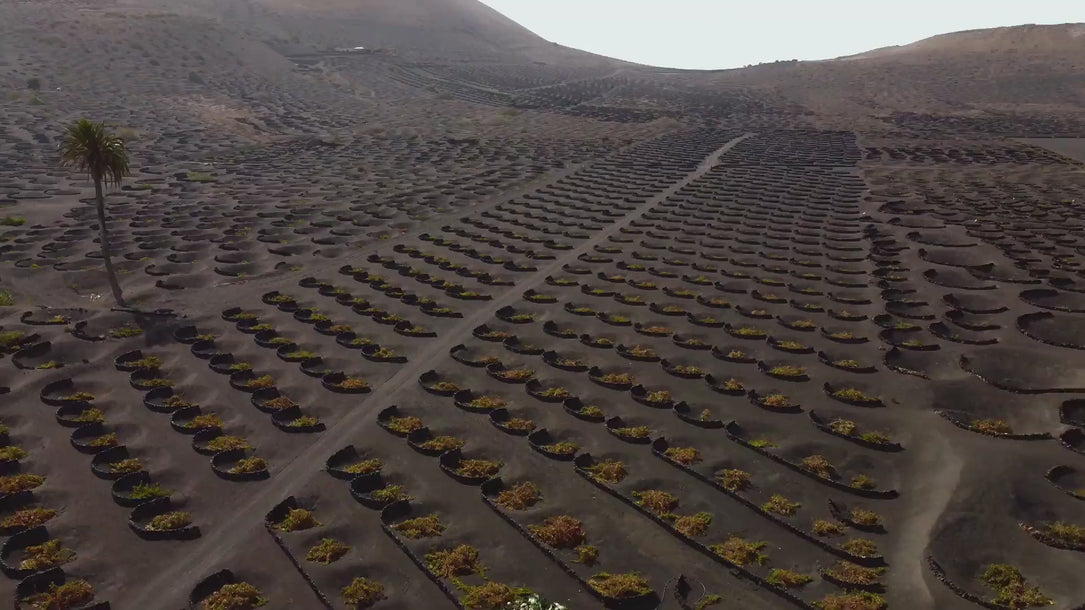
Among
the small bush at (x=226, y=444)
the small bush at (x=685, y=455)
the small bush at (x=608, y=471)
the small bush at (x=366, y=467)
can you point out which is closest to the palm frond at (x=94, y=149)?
the small bush at (x=226, y=444)

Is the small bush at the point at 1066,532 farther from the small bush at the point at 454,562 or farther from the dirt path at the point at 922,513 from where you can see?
the small bush at the point at 454,562

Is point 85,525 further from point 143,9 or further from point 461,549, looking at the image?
point 143,9

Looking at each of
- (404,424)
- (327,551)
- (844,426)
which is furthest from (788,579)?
(404,424)

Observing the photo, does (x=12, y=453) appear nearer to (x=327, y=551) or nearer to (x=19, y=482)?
(x=19, y=482)

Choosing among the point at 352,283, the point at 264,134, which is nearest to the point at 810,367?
the point at 352,283

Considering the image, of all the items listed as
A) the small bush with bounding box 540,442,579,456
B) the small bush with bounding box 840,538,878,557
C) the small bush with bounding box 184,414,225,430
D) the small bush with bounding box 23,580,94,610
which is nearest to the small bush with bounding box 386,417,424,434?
the small bush with bounding box 540,442,579,456

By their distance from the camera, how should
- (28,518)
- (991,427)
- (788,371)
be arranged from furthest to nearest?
1. (788,371)
2. (991,427)
3. (28,518)

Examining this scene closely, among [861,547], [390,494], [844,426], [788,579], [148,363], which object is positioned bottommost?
[390,494]
